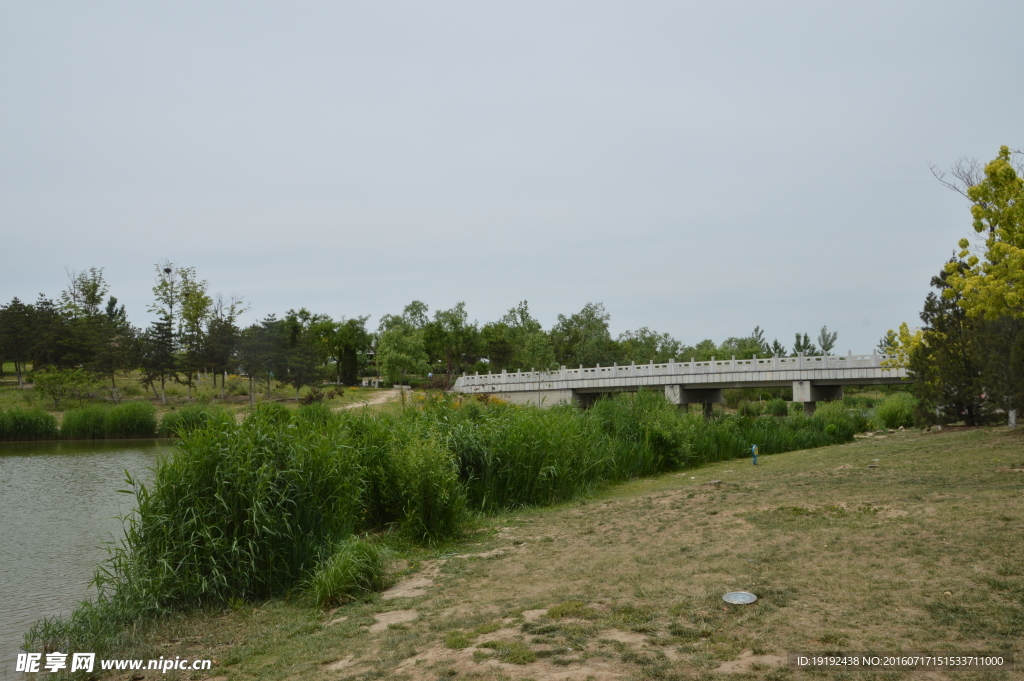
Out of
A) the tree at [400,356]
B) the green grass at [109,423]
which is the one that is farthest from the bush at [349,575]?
the tree at [400,356]

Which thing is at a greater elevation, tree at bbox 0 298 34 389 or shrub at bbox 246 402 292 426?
tree at bbox 0 298 34 389

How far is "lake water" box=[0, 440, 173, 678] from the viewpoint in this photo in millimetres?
7876

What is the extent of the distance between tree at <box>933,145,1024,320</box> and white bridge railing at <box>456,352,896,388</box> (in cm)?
1801

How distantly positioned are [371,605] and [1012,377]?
41.8ft

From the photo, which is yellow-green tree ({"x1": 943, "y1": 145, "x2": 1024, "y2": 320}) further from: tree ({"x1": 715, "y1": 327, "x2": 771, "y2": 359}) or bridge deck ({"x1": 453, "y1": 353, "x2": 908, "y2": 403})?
tree ({"x1": 715, "y1": 327, "x2": 771, "y2": 359})

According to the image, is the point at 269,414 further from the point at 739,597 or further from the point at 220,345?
the point at 220,345

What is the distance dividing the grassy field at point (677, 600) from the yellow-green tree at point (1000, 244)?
4975 millimetres

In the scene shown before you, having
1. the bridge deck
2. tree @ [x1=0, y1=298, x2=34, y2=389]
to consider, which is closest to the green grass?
the bridge deck

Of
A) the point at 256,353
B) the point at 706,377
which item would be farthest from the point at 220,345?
the point at 706,377

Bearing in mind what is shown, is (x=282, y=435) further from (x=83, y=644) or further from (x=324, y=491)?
(x=83, y=644)

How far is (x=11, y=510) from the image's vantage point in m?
13.8

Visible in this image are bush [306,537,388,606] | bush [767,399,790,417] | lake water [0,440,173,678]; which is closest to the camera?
bush [306,537,388,606]

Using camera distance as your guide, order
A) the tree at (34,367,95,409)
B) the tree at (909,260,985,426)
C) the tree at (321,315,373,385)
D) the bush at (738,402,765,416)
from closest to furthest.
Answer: the tree at (909,260,985,426) < the tree at (34,367,95,409) < the bush at (738,402,765,416) < the tree at (321,315,373,385)

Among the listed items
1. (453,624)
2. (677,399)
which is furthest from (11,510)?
(677,399)
